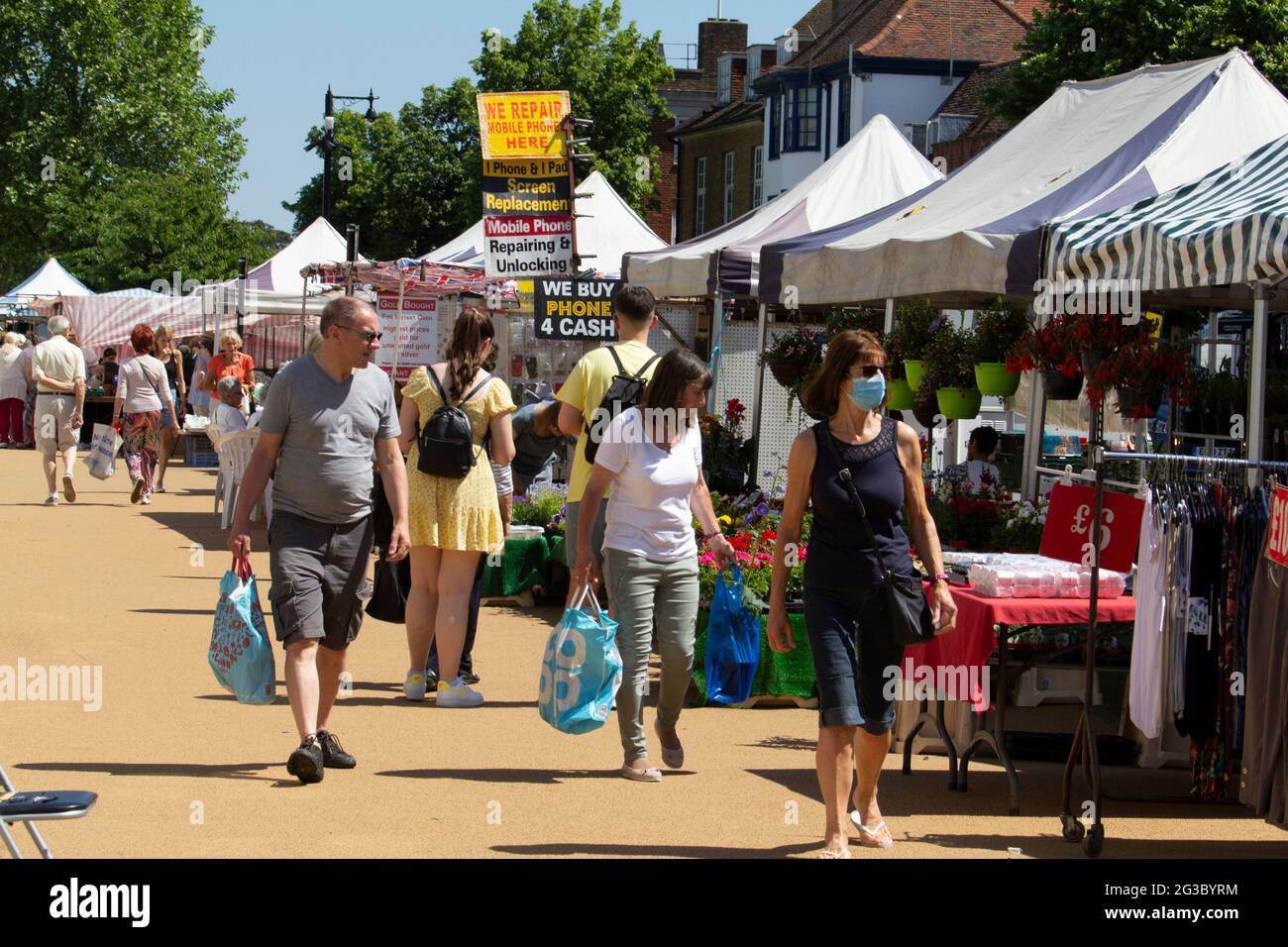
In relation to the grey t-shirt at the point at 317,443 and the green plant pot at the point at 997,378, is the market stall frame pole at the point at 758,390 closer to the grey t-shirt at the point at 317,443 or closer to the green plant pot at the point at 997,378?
the green plant pot at the point at 997,378

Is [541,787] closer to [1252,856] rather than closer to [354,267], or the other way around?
[1252,856]

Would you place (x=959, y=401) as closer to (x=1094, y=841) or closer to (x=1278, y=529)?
(x=1094, y=841)

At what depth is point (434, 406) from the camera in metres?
8.59

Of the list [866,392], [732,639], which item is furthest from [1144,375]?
[866,392]

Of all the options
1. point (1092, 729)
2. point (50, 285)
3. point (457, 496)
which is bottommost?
point (1092, 729)

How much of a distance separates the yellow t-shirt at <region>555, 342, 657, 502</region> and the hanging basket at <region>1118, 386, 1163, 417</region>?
2740 millimetres

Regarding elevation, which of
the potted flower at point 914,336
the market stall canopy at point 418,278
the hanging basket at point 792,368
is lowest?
the hanging basket at point 792,368

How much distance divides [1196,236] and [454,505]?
363 cm

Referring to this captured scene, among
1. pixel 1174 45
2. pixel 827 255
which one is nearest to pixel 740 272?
pixel 827 255

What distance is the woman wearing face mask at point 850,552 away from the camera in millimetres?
5867

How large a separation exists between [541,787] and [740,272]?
7224 mm

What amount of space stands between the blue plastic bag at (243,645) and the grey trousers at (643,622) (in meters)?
1.42

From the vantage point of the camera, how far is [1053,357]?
961cm

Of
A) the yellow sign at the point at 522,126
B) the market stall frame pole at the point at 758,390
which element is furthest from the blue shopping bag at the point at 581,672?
the yellow sign at the point at 522,126
